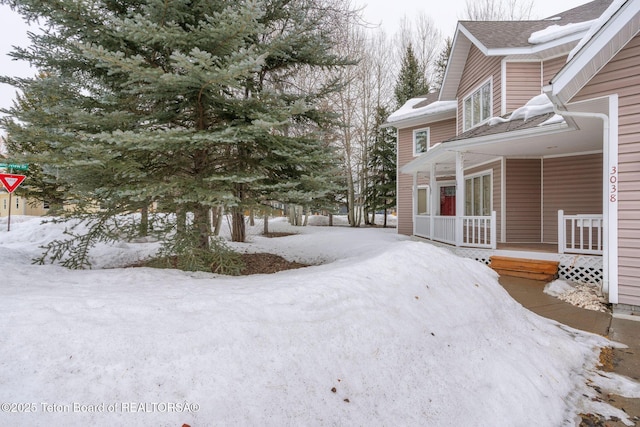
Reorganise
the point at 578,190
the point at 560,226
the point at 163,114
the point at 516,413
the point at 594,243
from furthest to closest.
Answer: the point at 578,190, the point at 594,243, the point at 560,226, the point at 163,114, the point at 516,413

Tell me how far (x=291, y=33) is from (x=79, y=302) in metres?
4.55

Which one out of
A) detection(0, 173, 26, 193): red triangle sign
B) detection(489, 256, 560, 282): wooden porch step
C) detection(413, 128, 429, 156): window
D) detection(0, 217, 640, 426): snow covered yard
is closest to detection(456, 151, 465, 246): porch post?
detection(489, 256, 560, 282): wooden porch step

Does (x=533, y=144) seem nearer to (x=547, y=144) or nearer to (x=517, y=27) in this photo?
(x=547, y=144)

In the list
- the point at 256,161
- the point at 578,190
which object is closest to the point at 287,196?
the point at 256,161

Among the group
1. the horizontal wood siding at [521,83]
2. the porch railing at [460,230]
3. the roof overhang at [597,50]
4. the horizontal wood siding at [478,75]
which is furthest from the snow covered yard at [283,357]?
the horizontal wood siding at [478,75]

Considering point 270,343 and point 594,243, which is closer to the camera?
point 270,343

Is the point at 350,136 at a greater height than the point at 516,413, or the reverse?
the point at 350,136

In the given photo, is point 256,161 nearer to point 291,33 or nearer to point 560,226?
point 291,33

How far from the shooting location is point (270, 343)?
2.33 metres

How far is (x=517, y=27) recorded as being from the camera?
1066cm

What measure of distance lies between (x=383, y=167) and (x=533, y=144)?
1341 centimetres

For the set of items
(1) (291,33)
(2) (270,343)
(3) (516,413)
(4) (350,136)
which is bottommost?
(3) (516,413)

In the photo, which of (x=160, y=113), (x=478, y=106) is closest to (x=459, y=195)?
(x=478, y=106)

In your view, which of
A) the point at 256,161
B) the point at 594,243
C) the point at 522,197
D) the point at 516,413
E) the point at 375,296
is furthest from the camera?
the point at 522,197
